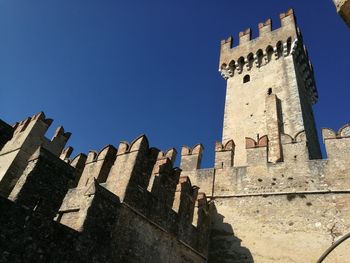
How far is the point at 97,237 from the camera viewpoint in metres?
5.50

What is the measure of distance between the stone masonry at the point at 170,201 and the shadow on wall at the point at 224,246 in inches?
1.1

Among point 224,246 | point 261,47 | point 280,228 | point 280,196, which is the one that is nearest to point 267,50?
point 261,47

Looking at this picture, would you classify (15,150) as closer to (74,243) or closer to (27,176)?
(27,176)

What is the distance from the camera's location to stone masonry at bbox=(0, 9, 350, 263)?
500 cm

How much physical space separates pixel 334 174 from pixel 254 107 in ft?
21.6

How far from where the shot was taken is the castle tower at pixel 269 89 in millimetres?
13570

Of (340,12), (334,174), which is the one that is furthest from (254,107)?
(340,12)

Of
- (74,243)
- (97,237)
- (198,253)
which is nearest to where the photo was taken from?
(74,243)

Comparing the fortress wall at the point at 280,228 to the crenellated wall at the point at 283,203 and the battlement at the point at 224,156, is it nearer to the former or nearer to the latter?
the crenellated wall at the point at 283,203

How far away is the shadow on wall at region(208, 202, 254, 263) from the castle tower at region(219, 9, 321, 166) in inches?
139

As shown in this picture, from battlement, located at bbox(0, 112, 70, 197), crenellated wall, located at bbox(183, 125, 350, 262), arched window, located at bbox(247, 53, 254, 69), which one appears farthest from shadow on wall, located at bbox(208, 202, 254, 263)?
arched window, located at bbox(247, 53, 254, 69)

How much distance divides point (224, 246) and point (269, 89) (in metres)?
8.78

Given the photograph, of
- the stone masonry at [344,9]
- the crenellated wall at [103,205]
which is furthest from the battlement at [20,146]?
the stone masonry at [344,9]

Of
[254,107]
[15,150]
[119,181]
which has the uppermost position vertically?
[254,107]
